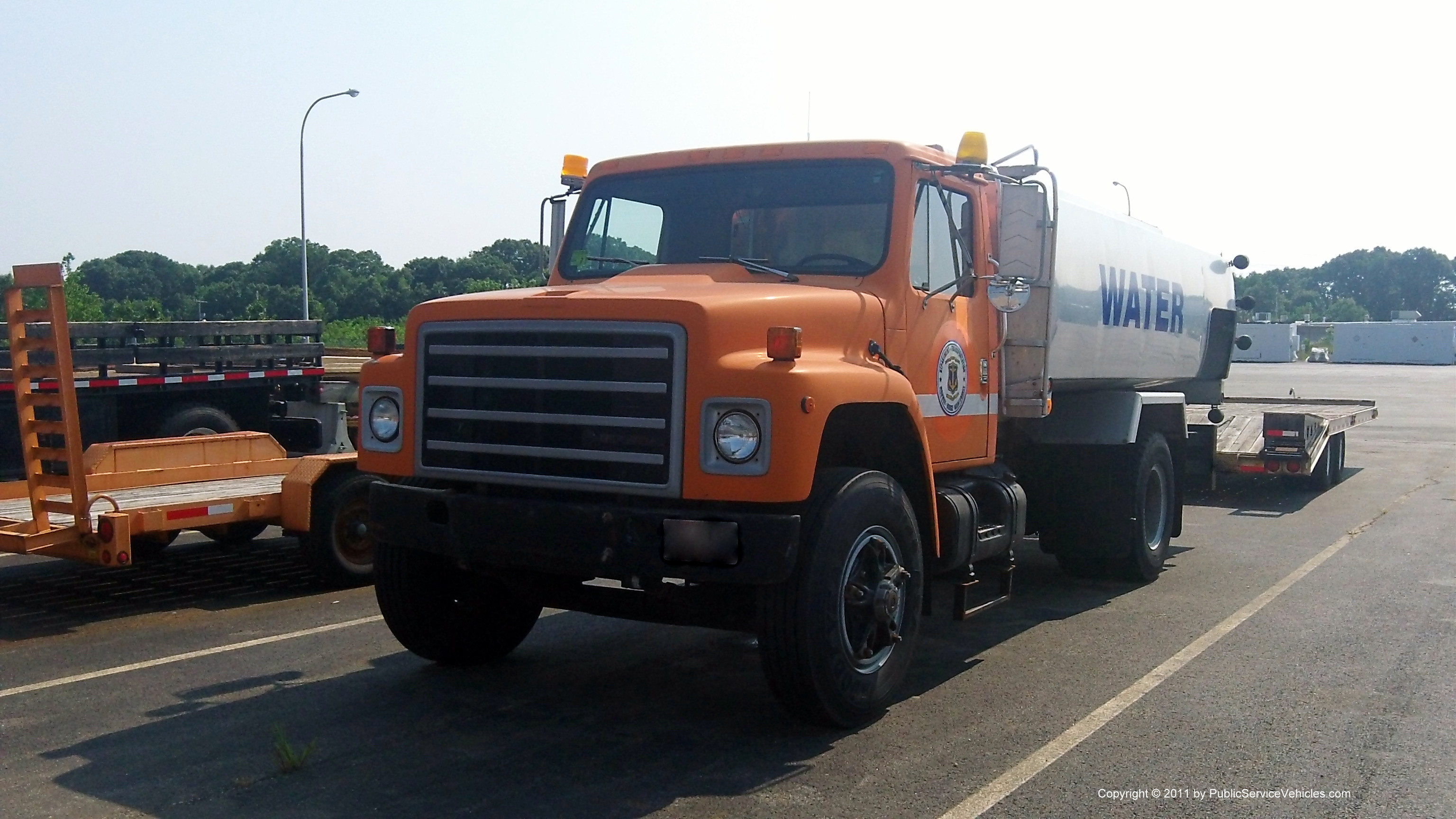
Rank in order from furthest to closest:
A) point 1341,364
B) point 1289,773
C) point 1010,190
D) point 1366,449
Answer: point 1341,364 → point 1366,449 → point 1010,190 → point 1289,773

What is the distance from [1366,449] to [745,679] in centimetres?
1846

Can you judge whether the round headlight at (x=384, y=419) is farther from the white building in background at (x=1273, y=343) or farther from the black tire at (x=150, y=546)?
the white building in background at (x=1273, y=343)

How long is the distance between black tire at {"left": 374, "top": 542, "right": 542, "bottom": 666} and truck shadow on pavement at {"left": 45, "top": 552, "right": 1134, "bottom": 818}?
15 cm

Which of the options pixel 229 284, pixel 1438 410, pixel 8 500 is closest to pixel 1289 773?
pixel 8 500

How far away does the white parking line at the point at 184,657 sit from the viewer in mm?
6258

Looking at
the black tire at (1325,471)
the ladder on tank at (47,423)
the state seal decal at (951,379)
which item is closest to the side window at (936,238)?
the state seal decal at (951,379)

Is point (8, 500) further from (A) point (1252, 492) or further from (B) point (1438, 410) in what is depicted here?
(B) point (1438, 410)

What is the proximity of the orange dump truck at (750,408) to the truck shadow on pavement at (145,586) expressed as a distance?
263cm

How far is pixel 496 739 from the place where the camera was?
18.0 ft

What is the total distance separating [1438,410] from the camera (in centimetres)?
3198

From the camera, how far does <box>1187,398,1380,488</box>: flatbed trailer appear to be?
12.5m

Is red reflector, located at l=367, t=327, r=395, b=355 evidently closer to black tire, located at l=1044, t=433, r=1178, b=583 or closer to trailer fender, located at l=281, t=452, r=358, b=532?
trailer fender, located at l=281, t=452, r=358, b=532

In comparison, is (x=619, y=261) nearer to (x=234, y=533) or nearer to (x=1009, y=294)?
(x=1009, y=294)

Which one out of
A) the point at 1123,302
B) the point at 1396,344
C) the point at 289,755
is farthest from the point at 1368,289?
the point at 289,755
